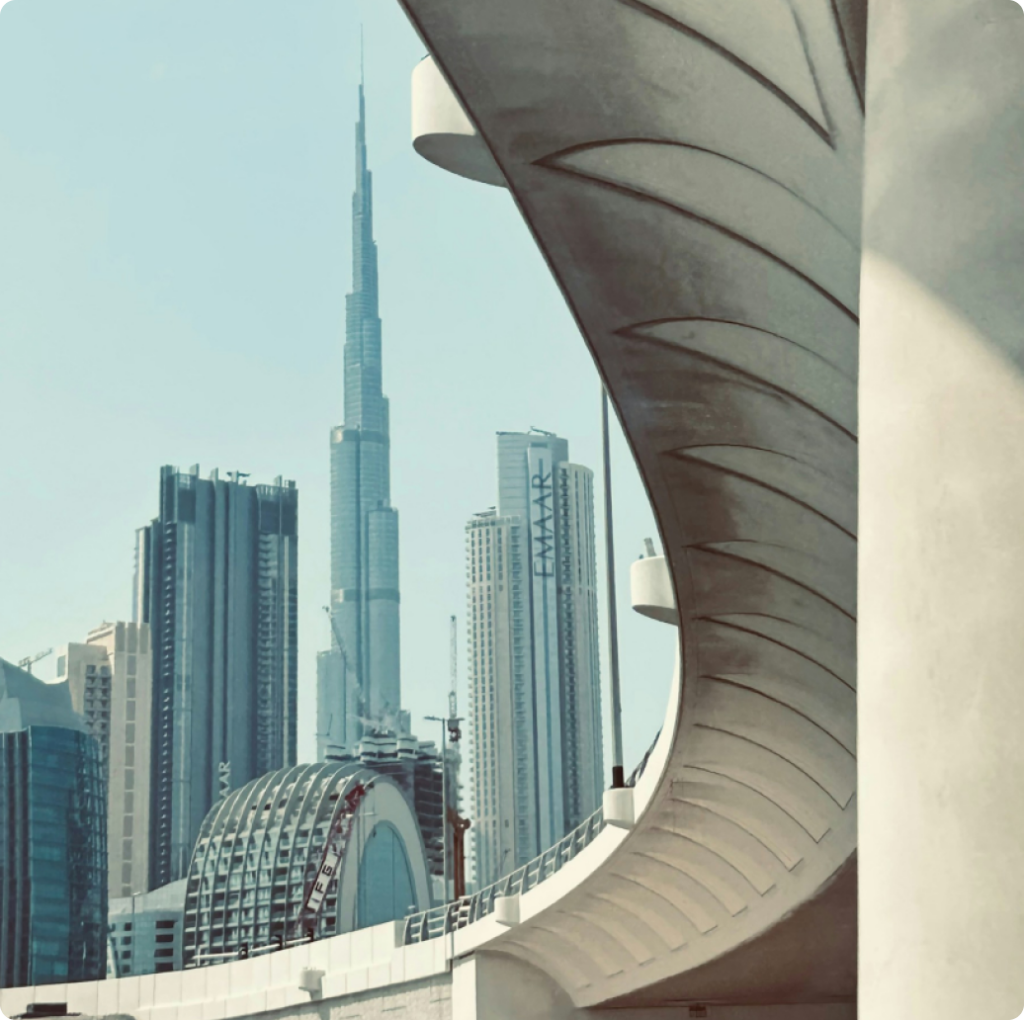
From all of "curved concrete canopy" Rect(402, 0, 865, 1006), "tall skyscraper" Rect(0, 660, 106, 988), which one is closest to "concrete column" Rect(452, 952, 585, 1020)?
"curved concrete canopy" Rect(402, 0, 865, 1006)

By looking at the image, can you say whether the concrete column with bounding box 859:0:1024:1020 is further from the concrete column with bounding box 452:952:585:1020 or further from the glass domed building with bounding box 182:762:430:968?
the glass domed building with bounding box 182:762:430:968

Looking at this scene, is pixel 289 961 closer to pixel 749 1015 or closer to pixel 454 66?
pixel 749 1015

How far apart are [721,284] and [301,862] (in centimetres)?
15967

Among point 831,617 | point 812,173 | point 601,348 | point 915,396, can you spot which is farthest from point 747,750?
point 915,396

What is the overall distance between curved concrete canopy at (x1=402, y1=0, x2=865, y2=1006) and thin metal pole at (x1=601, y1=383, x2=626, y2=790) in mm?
1379

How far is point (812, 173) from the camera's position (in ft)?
34.4

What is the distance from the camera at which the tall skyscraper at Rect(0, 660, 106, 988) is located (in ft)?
482

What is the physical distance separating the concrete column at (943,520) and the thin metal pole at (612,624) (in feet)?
62.1

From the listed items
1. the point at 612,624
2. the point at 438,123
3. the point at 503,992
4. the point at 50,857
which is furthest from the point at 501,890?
the point at 50,857

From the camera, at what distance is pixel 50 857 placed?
150 meters

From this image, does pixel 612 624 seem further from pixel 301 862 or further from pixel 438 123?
pixel 301 862

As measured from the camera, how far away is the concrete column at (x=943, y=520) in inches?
199

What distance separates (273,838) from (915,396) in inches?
6623

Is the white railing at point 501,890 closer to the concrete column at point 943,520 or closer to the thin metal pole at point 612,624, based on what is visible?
the thin metal pole at point 612,624
